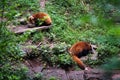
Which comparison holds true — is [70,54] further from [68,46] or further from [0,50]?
[0,50]

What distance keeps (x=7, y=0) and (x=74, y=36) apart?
3.65 m

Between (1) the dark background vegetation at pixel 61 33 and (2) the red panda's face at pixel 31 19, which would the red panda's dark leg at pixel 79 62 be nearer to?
(1) the dark background vegetation at pixel 61 33

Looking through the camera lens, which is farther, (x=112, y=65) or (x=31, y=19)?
(x=31, y=19)

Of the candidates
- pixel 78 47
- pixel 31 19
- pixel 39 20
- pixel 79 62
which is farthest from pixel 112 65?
pixel 31 19

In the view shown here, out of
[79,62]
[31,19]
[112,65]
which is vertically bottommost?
[79,62]

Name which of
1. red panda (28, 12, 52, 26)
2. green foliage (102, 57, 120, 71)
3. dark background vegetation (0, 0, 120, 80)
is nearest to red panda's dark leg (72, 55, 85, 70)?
dark background vegetation (0, 0, 120, 80)

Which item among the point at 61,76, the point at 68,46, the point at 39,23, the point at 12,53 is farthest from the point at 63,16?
the point at 12,53

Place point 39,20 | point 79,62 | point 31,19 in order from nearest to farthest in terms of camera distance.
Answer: point 79,62, point 39,20, point 31,19

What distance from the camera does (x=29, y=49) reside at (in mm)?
6406

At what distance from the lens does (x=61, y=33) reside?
784cm

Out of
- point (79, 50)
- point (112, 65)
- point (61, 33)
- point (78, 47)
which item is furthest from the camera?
point (61, 33)

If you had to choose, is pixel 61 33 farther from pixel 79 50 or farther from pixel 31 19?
pixel 79 50

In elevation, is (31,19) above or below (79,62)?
above

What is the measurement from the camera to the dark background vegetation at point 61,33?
915 mm
